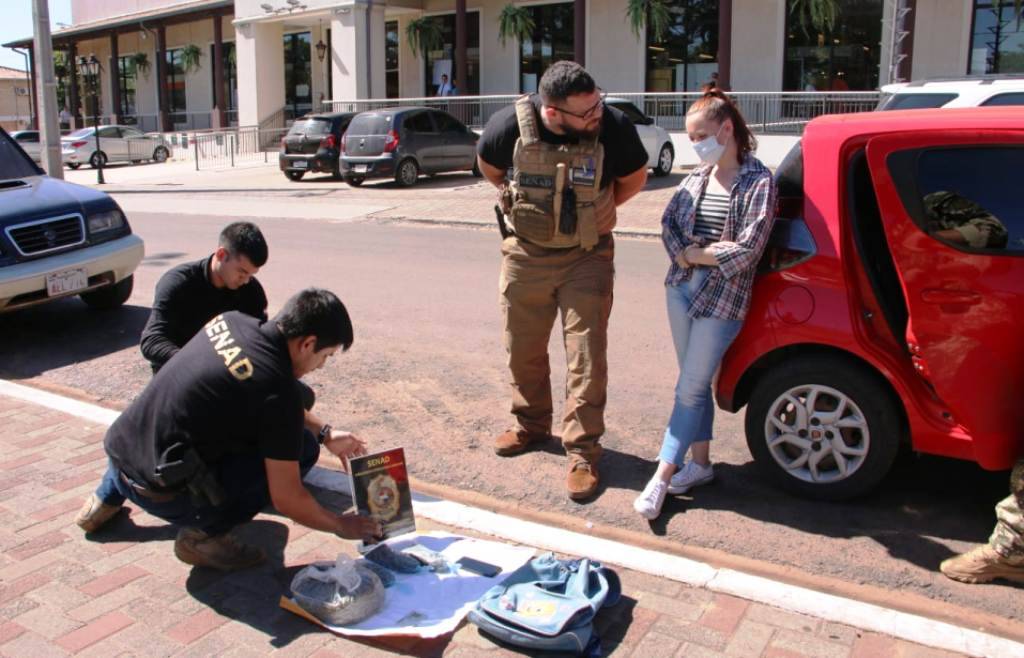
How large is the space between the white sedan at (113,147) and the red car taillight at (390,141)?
1439cm

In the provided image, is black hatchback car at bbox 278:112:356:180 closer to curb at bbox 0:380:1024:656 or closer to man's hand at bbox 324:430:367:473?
curb at bbox 0:380:1024:656

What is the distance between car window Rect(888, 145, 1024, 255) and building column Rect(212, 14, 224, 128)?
3494 centimetres

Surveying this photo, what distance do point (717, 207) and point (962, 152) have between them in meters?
0.96

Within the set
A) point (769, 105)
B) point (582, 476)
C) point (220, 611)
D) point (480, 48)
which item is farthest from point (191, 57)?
point (220, 611)

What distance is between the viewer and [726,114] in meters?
3.83

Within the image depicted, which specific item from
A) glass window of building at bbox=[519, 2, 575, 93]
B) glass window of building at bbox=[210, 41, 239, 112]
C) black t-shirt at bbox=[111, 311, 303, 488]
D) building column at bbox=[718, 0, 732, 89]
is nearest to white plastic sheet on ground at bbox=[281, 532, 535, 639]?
black t-shirt at bbox=[111, 311, 303, 488]

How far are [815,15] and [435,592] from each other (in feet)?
70.5

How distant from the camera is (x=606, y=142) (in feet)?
14.1

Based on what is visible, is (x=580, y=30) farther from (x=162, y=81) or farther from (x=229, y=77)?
(x=162, y=81)

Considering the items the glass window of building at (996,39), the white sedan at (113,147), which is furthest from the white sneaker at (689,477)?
the white sedan at (113,147)

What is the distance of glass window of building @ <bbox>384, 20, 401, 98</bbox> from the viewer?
102ft

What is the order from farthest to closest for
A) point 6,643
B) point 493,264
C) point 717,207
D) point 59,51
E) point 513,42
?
point 59,51
point 513,42
point 493,264
point 717,207
point 6,643

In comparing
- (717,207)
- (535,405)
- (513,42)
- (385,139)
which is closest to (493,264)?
A: (535,405)

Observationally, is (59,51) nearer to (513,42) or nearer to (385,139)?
(513,42)
